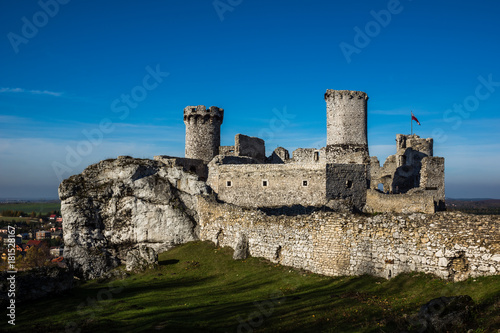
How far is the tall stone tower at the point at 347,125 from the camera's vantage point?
4309cm

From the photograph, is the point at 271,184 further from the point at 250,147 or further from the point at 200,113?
the point at 200,113

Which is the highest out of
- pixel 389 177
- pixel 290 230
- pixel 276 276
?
pixel 389 177

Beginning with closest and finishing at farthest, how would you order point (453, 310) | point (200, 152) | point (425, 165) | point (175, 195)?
1. point (453, 310)
2. point (175, 195)
3. point (425, 165)
4. point (200, 152)

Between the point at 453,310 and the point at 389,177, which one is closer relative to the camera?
the point at 453,310

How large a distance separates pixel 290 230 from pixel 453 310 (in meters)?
10.8

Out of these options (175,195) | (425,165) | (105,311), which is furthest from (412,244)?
(425,165)

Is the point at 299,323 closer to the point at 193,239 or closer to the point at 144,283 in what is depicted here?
the point at 144,283

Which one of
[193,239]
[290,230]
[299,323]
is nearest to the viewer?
[299,323]

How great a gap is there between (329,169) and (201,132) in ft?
65.1

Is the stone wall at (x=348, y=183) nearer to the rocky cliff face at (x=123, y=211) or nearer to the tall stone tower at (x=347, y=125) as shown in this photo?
the tall stone tower at (x=347, y=125)

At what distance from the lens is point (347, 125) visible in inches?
1698

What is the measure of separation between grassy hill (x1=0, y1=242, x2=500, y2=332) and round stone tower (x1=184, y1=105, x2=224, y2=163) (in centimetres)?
A: 2630

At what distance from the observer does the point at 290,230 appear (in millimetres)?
21516

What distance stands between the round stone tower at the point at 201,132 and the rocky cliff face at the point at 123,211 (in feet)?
45.7
